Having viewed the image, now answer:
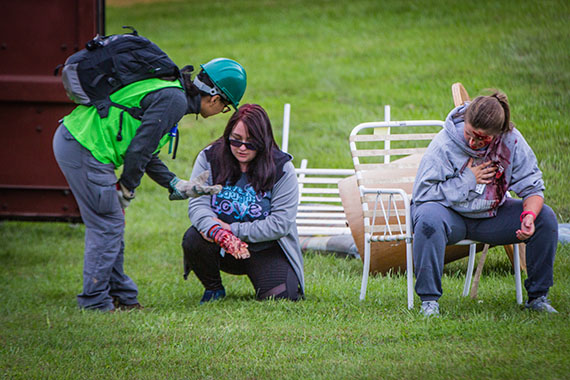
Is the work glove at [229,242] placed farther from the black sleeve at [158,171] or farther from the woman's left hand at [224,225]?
the black sleeve at [158,171]

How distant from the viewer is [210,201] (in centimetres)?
518

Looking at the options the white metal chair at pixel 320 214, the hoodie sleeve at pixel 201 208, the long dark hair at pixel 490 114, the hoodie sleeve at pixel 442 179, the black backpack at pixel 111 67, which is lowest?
the white metal chair at pixel 320 214

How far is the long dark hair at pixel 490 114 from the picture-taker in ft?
14.0

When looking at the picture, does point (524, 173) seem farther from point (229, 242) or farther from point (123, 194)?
point (123, 194)

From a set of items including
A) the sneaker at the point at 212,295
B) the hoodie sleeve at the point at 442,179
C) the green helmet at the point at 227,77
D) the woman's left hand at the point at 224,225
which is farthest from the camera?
the sneaker at the point at 212,295

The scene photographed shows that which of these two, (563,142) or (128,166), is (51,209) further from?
(563,142)

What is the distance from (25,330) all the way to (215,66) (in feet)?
6.79

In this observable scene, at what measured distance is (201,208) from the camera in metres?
5.10

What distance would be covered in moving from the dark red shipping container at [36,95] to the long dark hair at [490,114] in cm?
411

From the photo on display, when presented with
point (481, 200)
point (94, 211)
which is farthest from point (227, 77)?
point (481, 200)

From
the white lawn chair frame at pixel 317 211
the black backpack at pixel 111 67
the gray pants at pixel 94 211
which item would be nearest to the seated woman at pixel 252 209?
the gray pants at pixel 94 211

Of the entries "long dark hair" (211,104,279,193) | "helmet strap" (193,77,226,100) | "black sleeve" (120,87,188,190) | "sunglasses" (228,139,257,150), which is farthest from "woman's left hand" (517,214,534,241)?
"black sleeve" (120,87,188,190)

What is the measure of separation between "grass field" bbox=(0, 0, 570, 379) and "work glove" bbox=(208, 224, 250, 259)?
37 cm

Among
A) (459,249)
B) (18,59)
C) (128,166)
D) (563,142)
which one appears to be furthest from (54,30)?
(563,142)
